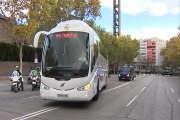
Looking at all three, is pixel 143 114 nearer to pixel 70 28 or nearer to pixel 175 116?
pixel 175 116

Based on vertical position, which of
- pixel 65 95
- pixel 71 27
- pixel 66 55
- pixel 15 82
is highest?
pixel 71 27

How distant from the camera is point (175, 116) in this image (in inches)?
582

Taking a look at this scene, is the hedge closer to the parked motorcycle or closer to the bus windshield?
the parked motorcycle

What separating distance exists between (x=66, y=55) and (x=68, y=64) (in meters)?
0.40

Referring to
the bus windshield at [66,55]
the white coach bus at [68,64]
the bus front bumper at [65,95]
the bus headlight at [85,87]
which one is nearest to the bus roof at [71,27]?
the white coach bus at [68,64]

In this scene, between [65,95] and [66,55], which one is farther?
[66,55]

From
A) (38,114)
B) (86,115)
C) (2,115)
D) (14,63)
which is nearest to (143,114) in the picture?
(86,115)

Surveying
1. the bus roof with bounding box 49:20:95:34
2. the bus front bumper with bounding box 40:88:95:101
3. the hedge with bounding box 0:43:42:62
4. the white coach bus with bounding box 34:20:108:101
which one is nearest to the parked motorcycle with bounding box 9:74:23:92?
the white coach bus with bounding box 34:20:108:101

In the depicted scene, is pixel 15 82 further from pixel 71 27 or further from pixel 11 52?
pixel 11 52

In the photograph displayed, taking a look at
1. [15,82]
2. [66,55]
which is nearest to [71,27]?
[66,55]

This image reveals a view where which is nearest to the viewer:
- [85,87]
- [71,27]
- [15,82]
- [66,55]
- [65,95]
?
[65,95]

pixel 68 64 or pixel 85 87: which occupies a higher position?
pixel 68 64

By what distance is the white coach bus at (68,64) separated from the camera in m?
15.8

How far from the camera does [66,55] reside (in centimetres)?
1630
